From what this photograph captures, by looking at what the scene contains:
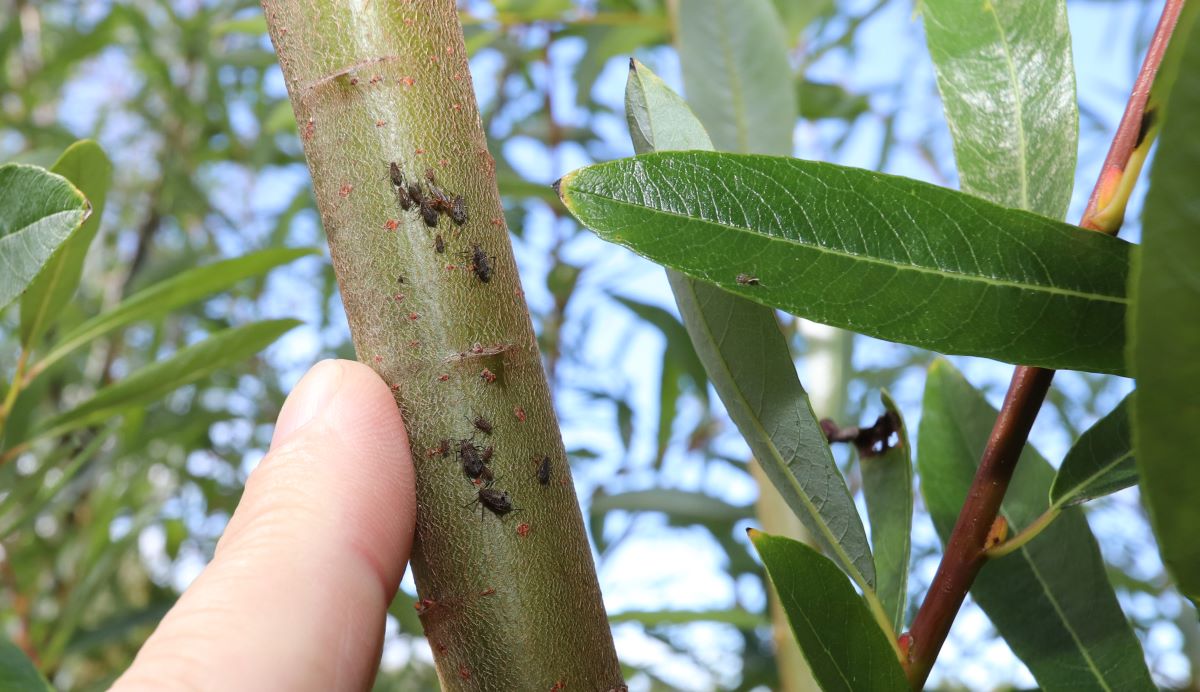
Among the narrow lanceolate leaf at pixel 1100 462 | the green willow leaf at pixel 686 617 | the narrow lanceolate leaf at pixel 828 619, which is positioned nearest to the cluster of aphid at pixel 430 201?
the narrow lanceolate leaf at pixel 828 619

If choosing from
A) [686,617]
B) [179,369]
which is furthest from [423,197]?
[686,617]

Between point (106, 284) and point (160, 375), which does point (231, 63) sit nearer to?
point (106, 284)

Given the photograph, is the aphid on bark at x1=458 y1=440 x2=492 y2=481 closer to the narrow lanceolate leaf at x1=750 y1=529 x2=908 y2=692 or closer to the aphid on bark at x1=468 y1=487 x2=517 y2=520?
the aphid on bark at x1=468 y1=487 x2=517 y2=520

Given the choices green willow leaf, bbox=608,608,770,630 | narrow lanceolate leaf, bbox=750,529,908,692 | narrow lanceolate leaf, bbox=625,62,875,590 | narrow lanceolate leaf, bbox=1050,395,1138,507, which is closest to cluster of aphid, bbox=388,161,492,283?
narrow lanceolate leaf, bbox=625,62,875,590

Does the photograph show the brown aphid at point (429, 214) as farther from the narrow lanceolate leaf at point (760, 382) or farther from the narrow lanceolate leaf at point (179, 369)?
the narrow lanceolate leaf at point (179, 369)

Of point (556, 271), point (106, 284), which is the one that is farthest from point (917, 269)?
point (106, 284)
